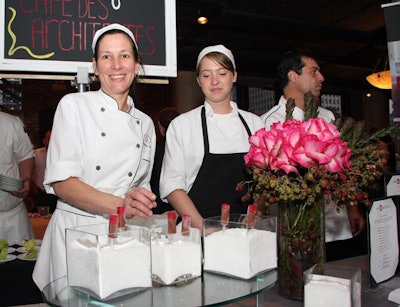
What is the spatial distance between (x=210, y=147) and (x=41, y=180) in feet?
10.7

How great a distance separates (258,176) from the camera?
43.7 inches

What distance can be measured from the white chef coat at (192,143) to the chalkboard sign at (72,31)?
362mm

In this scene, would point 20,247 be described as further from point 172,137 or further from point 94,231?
point 94,231

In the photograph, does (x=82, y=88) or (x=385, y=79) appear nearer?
(x=82, y=88)

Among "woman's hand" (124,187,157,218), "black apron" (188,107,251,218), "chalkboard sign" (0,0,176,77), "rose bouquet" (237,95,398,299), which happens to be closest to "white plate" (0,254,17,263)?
"chalkboard sign" (0,0,176,77)

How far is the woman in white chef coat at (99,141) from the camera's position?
142 centimetres

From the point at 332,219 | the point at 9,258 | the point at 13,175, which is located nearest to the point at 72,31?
the point at 9,258

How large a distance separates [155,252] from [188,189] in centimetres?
83

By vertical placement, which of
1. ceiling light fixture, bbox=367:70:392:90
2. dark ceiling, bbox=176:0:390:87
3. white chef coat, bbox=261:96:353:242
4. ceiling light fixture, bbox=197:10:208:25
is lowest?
white chef coat, bbox=261:96:353:242

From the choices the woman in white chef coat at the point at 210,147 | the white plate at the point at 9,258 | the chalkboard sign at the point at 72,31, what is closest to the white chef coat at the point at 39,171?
the white plate at the point at 9,258

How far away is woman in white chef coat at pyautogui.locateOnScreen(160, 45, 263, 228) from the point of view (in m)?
1.68

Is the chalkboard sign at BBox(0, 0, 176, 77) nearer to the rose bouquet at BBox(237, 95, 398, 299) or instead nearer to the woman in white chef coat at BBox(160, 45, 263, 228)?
the woman in white chef coat at BBox(160, 45, 263, 228)

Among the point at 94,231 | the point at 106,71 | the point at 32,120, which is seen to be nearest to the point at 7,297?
the point at 106,71

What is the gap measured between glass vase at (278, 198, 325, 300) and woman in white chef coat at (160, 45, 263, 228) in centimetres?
59
